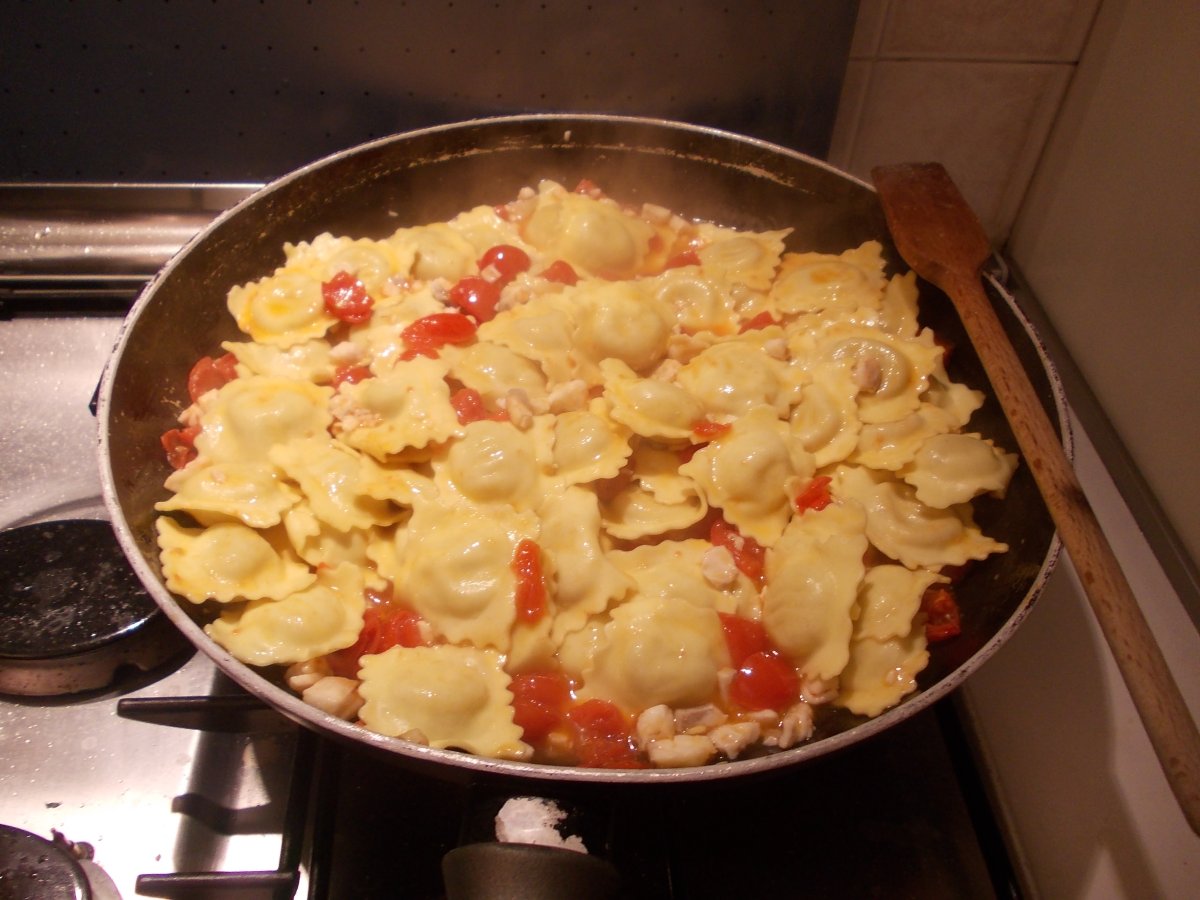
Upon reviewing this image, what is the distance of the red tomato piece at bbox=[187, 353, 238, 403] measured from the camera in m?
2.29

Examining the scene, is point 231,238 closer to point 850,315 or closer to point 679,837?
point 850,315

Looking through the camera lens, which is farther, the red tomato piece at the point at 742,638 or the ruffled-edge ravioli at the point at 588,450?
the ruffled-edge ravioli at the point at 588,450

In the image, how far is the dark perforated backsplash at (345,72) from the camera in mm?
2633

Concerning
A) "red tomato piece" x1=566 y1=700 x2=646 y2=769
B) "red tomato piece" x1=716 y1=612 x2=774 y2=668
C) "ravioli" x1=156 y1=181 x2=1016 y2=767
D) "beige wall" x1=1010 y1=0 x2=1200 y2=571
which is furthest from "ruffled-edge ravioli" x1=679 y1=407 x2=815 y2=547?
"beige wall" x1=1010 y1=0 x2=1200 y2=571

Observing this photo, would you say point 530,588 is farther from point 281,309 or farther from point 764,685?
point 281,309

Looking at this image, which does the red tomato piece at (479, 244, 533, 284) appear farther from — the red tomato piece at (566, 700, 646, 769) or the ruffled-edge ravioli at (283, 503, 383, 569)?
the red tomato piece at (566, 700, 646, 769)

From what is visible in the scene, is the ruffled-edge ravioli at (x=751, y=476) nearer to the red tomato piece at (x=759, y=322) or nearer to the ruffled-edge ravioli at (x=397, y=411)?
the red tomato piece at (x=759, y=322)

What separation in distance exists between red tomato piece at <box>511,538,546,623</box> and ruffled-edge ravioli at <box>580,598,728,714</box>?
161 millimetres

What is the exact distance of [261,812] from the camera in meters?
1.89

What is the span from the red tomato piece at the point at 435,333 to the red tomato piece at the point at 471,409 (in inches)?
7.4

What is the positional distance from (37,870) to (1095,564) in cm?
215

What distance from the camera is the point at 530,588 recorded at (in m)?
1.85

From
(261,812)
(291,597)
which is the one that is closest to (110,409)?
(291,597)

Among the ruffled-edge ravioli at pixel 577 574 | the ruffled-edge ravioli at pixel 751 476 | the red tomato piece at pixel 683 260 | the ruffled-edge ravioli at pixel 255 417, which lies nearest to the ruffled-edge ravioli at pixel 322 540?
the ruffled-edge ravioli at pixel 255 417
